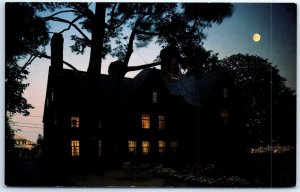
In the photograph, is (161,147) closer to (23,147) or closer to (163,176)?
(163,176)

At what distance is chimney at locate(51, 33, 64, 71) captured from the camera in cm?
396

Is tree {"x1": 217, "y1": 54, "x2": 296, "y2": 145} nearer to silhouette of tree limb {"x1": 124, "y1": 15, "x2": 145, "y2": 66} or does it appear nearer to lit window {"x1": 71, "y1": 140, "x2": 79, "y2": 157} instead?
silhouette of tree limb {"x1": 124, "y1": 15, "x2": 145, "y2": 66}

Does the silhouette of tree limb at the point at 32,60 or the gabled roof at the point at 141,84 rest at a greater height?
the silhouette of tree limb at the point at 32,60

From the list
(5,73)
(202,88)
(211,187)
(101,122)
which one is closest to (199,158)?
(211,187)

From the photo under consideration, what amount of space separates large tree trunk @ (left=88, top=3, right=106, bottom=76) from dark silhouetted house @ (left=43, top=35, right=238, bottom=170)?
0.31ft

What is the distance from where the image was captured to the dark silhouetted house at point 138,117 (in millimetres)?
3963

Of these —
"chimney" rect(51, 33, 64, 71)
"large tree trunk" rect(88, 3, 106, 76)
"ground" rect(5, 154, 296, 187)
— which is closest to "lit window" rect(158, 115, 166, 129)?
"ground" rect(5, 154, 296, 187)

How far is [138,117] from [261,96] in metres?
1.10

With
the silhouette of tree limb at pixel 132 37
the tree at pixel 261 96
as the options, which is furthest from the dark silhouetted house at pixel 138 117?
the silhouette of tree limb at pixel 132 37

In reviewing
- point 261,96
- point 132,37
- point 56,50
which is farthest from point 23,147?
point 261,96

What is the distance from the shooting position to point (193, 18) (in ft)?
13.1

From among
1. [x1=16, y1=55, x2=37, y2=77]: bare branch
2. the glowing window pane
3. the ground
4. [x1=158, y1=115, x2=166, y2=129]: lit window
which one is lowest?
the ground

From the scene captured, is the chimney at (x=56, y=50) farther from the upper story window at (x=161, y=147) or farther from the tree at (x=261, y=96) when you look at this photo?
the tree at (x=261, y=96)

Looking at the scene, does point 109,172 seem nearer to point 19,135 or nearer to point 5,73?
point 19,135
